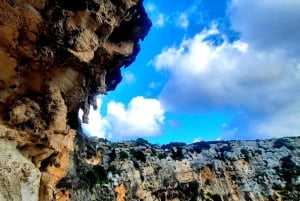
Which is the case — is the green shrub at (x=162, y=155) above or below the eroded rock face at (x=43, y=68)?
above

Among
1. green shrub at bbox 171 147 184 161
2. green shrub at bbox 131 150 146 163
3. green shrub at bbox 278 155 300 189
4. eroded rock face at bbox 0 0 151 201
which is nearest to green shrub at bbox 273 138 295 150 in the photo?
green shrub at bbox 278 155 300 189

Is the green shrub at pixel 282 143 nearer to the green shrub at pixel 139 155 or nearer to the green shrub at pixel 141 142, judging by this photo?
the green shrub at pixel 141 142

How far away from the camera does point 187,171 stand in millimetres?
44438

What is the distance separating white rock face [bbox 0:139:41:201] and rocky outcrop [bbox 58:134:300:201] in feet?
65.3

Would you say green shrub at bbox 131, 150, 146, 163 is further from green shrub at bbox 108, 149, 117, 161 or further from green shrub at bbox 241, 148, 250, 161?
green shrub at bbox 241, 148, 250, 161

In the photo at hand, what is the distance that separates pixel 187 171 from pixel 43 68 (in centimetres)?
3515

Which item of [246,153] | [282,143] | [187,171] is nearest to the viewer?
[187,171]

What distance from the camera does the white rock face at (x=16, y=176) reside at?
9.54 meters

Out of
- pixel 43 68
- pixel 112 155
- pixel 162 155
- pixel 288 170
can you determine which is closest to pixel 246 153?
pixel 288 170

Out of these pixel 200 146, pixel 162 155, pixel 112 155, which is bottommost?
pixel 112 155

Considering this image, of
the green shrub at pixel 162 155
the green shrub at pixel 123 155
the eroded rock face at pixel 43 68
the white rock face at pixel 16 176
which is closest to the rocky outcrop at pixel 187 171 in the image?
the green shrub at pixel 123 155

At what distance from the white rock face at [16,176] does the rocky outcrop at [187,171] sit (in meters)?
19.9

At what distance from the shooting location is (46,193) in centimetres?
1123

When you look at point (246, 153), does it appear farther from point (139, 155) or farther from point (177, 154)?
point (139, 155)
